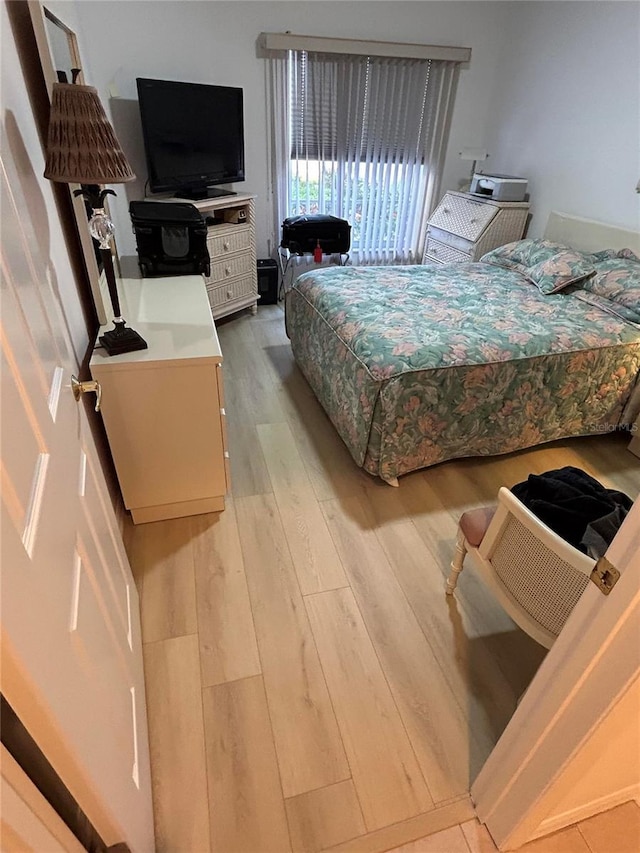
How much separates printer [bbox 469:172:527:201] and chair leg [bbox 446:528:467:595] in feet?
10.4

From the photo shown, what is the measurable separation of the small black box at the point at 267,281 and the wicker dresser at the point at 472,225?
141 centimetres

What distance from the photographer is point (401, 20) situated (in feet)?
12.0

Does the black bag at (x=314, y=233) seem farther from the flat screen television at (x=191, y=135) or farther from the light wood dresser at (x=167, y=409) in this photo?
the light wood dresser at (x=167, y=409)

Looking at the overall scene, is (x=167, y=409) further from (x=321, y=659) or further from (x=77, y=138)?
(x=321, y=659)

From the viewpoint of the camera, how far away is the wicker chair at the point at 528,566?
111 centimetres

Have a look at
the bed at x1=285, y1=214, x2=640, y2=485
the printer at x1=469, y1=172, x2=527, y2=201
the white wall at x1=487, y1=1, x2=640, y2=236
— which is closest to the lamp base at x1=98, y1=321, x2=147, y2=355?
the bed at x1=285, y1=214, x2=640, y2=485

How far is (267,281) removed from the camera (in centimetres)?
412

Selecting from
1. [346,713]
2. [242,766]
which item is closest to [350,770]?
[346,713]

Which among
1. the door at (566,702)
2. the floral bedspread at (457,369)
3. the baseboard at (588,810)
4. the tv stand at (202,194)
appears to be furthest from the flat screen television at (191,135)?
the baseboard at (588,810)

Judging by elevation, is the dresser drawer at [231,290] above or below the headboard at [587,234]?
below

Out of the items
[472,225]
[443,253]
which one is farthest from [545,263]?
[443,253]

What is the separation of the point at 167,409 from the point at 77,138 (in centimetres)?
83

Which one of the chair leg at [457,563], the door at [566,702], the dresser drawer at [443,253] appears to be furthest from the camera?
the dresser drawer at [443,253]

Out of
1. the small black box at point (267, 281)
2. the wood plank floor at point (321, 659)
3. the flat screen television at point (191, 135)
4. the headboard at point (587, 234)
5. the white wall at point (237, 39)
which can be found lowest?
the wood plank floor at point (321, 659)
